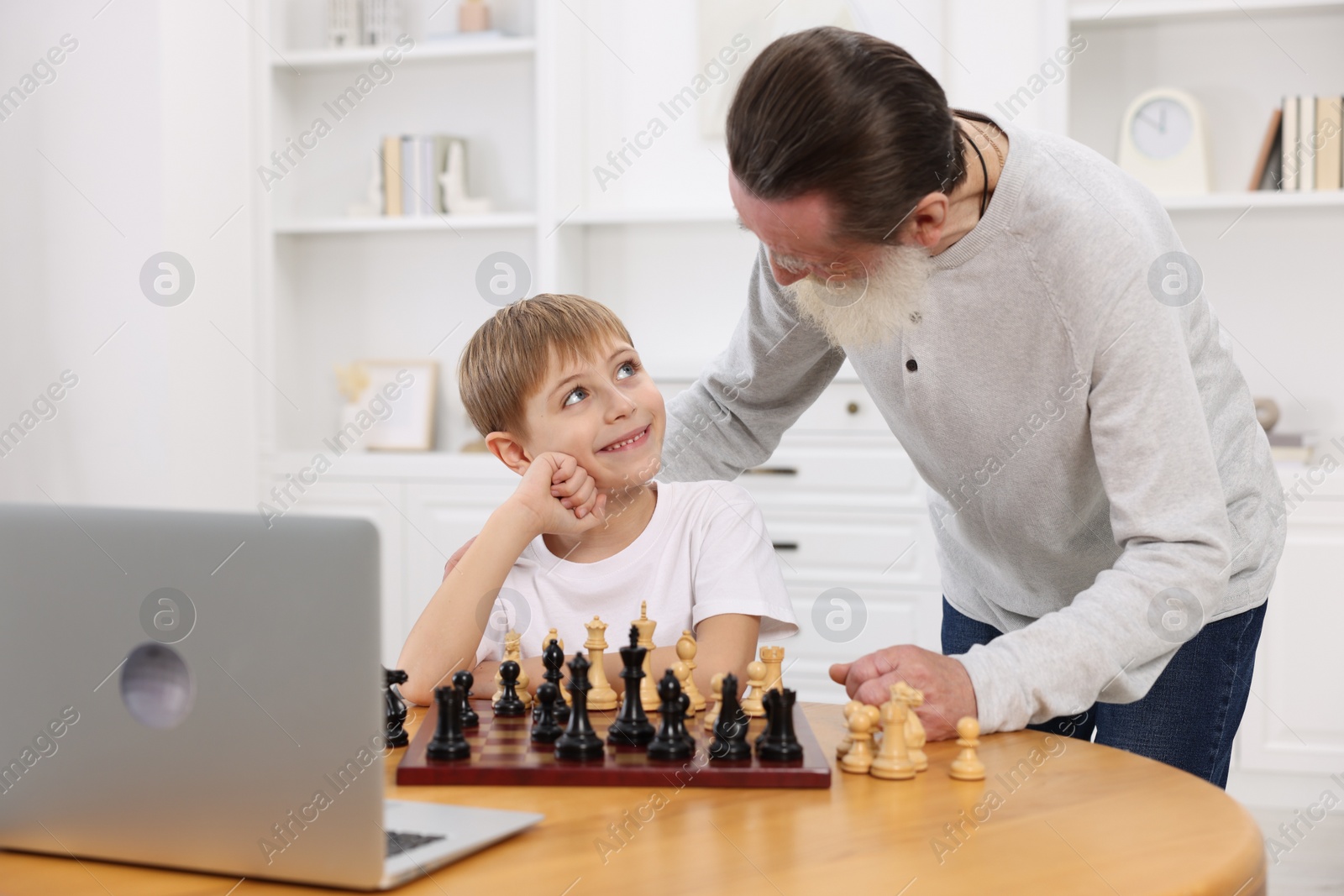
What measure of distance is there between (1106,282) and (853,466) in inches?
83.5

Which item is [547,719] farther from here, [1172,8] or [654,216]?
[1172,8]

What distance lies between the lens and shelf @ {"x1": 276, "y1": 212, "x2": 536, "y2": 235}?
3.80 m

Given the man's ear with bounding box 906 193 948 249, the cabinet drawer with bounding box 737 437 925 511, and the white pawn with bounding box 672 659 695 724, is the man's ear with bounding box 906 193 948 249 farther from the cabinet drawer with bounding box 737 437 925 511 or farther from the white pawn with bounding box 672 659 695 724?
the cabinet drawer with bounding box 737 437 925 511

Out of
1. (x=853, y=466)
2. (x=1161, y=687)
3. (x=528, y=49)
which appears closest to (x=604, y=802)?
(x=1161, y=687)

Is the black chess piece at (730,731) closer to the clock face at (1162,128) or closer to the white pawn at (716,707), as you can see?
the white pawn at (716,707)

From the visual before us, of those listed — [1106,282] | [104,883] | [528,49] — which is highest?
[528,49]

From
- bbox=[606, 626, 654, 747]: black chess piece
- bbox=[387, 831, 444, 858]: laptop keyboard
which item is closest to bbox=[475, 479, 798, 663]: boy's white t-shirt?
bbox=[606, 626, 654, 747]: black chess piece

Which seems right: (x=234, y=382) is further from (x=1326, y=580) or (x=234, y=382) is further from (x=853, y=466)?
(x=1326, y=580)

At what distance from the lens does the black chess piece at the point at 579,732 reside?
1018 mm

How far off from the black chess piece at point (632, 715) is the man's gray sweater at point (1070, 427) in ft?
1.05

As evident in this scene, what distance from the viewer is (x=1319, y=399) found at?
11.5 ft

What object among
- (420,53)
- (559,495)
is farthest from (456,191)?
(559,495)

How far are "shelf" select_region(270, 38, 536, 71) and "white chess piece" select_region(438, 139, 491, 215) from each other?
293 millimetres

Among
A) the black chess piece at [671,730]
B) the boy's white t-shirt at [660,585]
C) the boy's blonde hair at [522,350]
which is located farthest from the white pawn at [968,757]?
the boy's blonde hair at [522,350]
